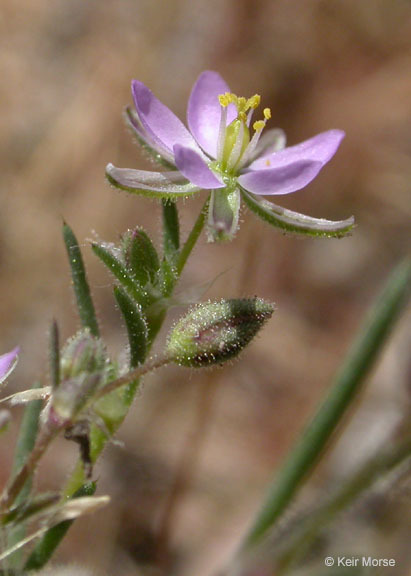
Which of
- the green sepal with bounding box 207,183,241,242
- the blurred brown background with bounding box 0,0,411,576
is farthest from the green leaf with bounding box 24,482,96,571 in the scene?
the blurred brown background with bounding box 0,0,411,576

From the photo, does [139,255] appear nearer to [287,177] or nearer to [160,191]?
[160,191]

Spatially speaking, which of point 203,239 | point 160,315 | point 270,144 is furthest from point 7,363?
point 203,239

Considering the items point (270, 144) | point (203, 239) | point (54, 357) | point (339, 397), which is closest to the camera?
point (54, 357)

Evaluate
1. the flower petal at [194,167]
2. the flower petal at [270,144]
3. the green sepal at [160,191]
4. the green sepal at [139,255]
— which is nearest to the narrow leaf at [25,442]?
the green sepal at [139,255]

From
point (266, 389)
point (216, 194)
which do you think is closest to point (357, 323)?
point (266, 389)

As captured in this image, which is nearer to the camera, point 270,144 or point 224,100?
point 224,100

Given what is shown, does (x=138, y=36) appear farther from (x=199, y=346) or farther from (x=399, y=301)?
(x=199, y=346)
